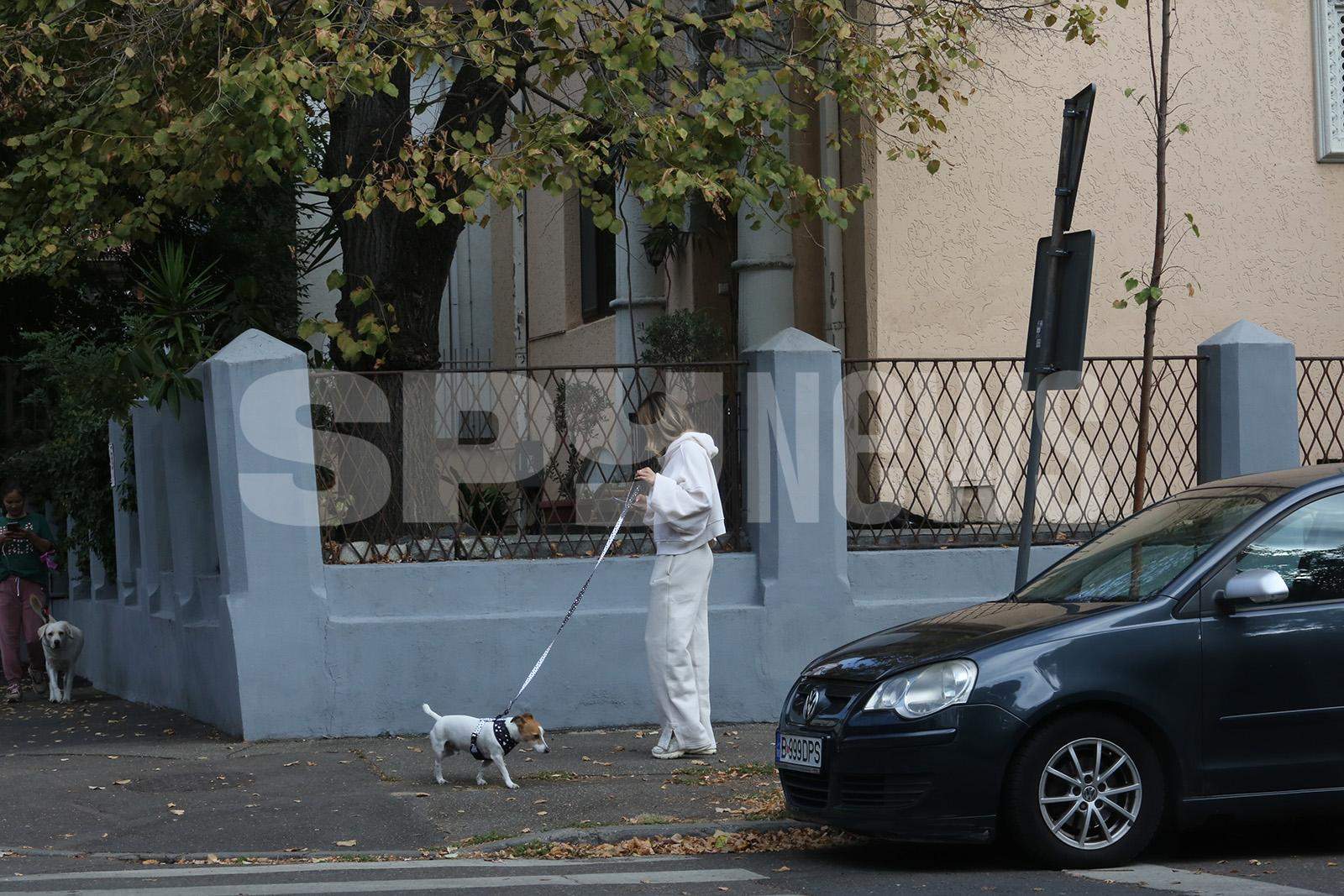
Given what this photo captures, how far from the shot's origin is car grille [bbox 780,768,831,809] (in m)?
6.30

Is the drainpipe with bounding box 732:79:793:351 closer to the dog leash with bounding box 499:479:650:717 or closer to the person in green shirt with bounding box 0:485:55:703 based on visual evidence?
the dog leash with bounding box 499:479:650:717

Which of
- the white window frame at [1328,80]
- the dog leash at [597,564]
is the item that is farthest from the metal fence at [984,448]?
the white window frame at [1328,80]

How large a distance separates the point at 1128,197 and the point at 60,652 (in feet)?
31.4

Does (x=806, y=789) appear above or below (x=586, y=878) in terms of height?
above

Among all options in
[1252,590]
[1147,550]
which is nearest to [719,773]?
[1147,550]

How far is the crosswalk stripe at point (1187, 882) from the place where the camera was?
18.2ft

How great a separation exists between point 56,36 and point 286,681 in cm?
477

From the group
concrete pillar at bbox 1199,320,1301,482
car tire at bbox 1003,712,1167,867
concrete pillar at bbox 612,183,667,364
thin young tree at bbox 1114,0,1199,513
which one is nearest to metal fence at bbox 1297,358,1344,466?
concrete pillar at bbox 1199,320,1301,482

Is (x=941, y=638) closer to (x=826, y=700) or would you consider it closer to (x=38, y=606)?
(x=826, y=700)

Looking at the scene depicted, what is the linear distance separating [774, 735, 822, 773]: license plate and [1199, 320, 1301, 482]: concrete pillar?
210 inches

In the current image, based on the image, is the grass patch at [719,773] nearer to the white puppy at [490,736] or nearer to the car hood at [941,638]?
the white puppy at [490,736]

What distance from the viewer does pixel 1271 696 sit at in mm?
6113

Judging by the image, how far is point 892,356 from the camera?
39.8 feet

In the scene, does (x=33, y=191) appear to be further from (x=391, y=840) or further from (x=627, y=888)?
(x=627, y=888)
